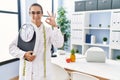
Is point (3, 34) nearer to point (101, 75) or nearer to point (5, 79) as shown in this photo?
point (5, 79)

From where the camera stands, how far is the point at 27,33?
1490 millimetres

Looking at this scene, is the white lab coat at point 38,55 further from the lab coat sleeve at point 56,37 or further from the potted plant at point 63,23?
the potted plant at point 63,23

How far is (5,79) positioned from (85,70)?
195 centimetres

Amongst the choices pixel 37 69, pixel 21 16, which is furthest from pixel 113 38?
pixel 37 69

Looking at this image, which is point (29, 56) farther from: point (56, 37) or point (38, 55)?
point (56, 37)

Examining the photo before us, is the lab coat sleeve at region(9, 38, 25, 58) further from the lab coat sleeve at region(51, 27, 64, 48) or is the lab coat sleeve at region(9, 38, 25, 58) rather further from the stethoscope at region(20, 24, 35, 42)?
the lab coat sleeve at region(51, 27, 64, 48)

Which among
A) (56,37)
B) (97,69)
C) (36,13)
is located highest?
(36,13)

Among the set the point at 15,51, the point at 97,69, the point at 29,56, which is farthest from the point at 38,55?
the point at 97,69

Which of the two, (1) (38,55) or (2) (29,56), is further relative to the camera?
(1) (38,55)

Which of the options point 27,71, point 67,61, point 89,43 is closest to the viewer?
point 27,71

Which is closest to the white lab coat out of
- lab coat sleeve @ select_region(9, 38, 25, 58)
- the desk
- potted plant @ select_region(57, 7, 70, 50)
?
lab coat sleeve @ select_region(9, 38, 25, 58)

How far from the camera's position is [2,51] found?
3127 millimetres

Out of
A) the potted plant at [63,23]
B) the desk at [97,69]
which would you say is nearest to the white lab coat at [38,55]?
the desk at [97,69]

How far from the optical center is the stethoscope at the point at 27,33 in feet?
4.84
